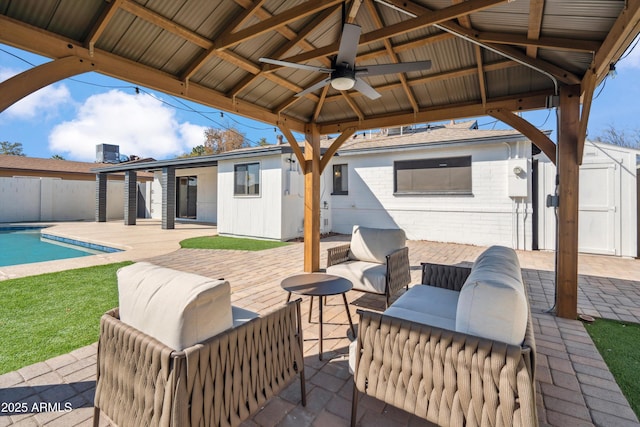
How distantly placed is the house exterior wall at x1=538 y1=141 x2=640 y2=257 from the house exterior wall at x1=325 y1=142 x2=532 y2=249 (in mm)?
1211

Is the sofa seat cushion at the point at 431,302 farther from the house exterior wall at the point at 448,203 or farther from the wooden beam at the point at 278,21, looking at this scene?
the house exterior wall at the point at 448,203

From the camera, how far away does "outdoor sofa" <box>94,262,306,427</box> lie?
140 centimetres

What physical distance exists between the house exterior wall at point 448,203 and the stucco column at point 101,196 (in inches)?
466

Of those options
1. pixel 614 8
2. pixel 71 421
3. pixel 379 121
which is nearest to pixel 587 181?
pixel 379 121

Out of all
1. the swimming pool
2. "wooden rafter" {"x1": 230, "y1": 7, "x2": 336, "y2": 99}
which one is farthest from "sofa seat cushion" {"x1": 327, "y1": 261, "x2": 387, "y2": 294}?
the swimming pool

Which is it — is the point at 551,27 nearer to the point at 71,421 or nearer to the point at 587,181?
the point at 71,421

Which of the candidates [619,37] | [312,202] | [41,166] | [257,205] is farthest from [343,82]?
[41,166]

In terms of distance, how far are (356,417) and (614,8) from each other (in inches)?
150

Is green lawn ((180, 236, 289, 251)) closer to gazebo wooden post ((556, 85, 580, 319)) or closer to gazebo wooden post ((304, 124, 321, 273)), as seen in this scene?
gazebo wooden post ((304, 124, 321, 273))

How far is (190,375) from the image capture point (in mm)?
1391

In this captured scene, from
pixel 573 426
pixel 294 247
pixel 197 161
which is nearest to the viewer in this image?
pixel 573 426

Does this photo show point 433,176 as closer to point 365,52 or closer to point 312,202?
point 312,202

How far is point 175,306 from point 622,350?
157 inches

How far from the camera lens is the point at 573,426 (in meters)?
1.89
